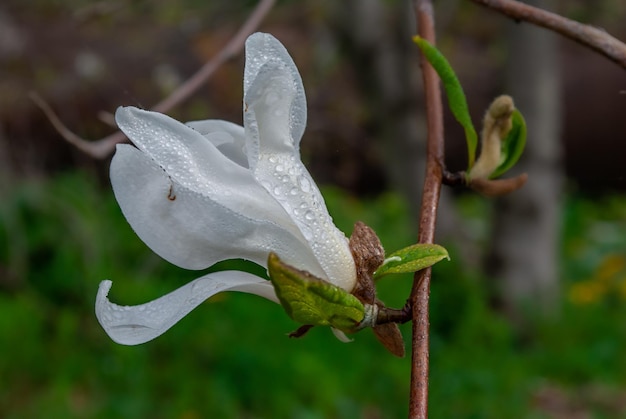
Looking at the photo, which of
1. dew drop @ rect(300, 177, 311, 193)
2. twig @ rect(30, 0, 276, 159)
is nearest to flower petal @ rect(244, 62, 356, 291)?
dew drop @ rect(300, 177, 311, 193)

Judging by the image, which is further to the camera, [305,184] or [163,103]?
[163,103]

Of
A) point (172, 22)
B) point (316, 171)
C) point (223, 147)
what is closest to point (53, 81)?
point (172, 22)

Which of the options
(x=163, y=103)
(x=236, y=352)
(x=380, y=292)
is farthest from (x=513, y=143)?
(x=380, y=292)

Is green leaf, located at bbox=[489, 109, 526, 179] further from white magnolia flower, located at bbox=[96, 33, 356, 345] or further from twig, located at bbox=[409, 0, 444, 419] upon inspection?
white magnolia flower, located at bbox=[96, 33, 356, 345]

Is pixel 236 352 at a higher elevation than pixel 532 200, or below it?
below

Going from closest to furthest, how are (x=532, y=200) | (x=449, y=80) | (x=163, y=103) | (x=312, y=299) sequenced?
1. (x=312, y=299)
2. (x=449, y=80)
3. (x=163, y=103)
4. (x=532, y=200)

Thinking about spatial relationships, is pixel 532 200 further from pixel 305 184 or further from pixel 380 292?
pixel 305 184

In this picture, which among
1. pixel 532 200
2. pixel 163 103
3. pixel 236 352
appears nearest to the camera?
pixel 163 103
